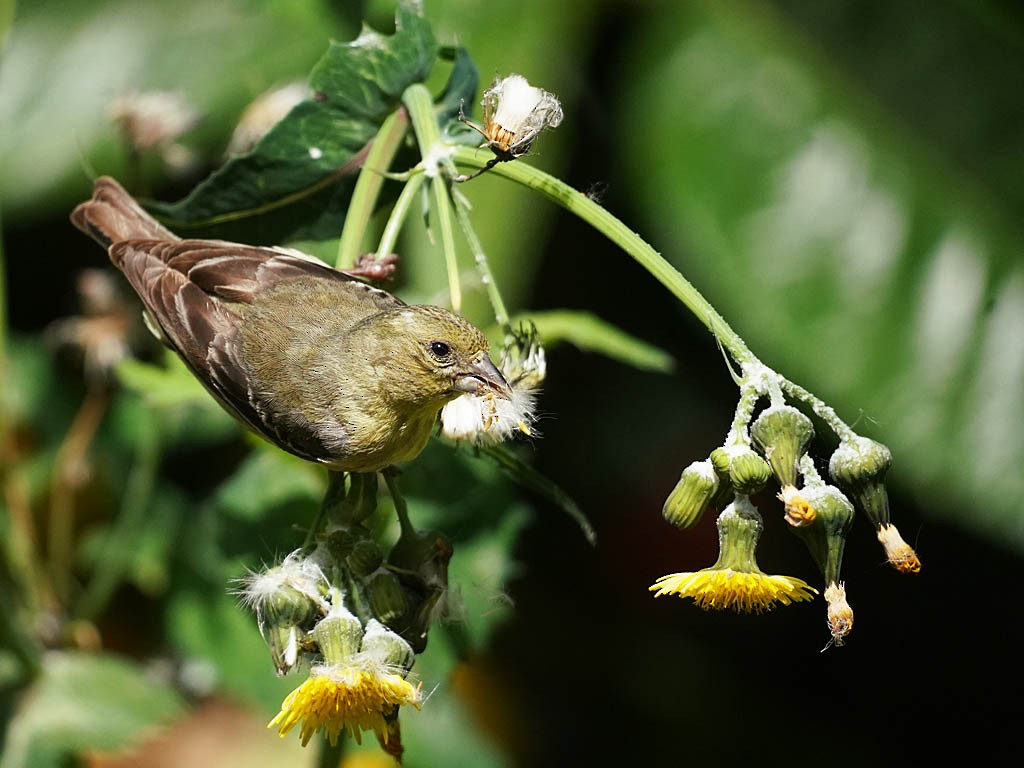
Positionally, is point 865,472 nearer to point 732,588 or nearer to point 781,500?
point 781,500

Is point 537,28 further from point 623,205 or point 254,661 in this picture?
point 254,661

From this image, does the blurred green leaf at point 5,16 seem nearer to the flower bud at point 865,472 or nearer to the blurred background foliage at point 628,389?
the blurred background foliage at point 628,389

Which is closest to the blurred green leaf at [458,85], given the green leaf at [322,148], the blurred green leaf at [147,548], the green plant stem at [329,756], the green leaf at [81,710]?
the green leaf at [322,148]

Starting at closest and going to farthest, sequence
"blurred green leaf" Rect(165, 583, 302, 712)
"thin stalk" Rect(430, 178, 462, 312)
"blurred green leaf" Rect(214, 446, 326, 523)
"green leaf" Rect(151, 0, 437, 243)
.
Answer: "thin stalk" Rect(430, 178, 462, 312), "green leaf" Rect(151, 0, 437, 243), "blurred green leaf" Rect(214, 446, 326, 523), "blurred green leaf" Rect(165, 583, 302, 712)

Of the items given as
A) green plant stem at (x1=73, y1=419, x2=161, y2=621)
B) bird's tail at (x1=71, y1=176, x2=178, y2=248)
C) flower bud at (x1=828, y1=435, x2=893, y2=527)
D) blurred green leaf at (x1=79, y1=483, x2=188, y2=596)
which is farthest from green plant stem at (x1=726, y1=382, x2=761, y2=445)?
blurred green leaf at (x1=79, y1=483, x2=188, y2=596)

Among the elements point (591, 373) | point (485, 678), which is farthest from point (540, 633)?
point (591, 373)

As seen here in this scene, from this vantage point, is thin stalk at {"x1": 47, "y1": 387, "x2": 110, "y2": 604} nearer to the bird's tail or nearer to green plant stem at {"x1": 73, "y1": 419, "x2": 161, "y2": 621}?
green plant stem at {"x1": 73, "y1": 419, "x2": 161, "y2": 621}

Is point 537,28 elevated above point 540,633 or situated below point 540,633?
above
